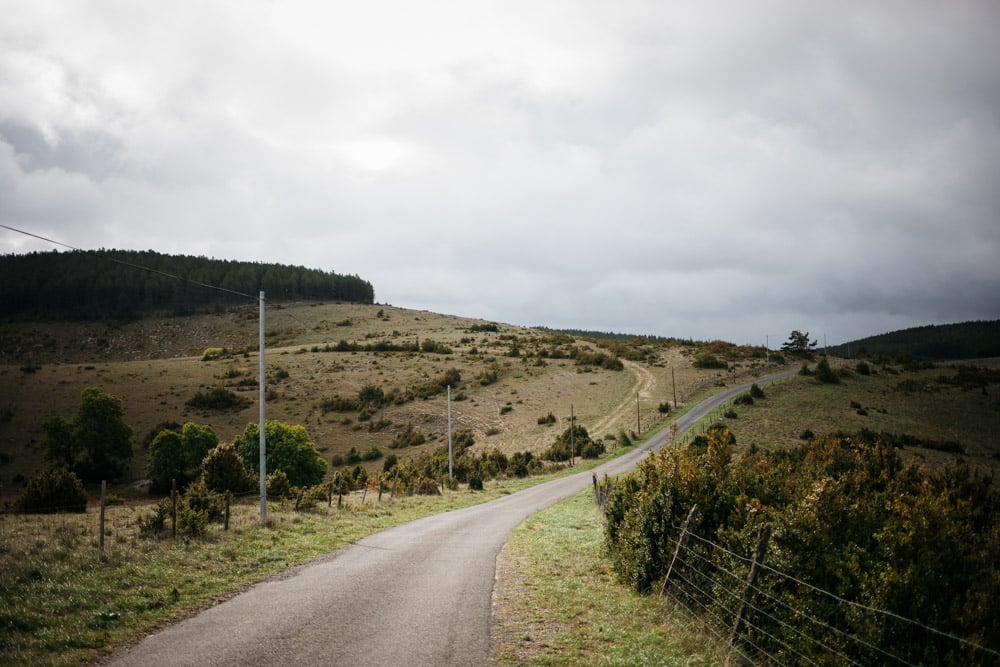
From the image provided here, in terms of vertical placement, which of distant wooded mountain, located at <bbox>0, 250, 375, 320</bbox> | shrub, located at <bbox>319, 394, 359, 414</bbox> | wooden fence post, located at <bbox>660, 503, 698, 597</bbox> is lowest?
shrub, located at <bbox>319, 394, 359, 414</bbox>

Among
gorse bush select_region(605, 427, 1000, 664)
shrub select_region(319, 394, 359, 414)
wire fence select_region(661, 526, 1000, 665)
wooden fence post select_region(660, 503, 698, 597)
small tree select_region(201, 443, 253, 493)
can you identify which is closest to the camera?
wire fence select_region(661, 526, 1000, 665)

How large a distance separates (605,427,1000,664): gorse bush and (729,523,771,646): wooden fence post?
0.30 m

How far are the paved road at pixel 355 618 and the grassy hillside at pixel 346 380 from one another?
140 ft

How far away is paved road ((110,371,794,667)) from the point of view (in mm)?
7887

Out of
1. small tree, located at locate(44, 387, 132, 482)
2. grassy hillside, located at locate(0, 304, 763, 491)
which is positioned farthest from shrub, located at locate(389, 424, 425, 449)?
small tree, located at locate(44, 387, 132, 482)

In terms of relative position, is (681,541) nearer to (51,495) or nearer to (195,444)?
(51,495)

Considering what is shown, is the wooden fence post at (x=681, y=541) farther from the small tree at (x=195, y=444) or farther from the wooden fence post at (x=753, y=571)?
the small tree at (x=195, y=444)

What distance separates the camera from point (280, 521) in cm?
2120

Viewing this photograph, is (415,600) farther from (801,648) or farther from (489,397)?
(489,397)

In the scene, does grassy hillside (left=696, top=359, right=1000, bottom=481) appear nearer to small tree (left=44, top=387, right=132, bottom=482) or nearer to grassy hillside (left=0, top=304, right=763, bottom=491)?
grassy hillside (left=0, top=304, right=763, bottom=491)

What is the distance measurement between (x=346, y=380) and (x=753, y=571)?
75190 millimetres

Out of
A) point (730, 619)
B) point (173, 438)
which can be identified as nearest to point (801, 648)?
point (730, 619)

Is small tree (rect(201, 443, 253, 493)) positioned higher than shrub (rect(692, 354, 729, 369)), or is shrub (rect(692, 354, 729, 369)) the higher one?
shrub (rect(692, 354, 729, 369))

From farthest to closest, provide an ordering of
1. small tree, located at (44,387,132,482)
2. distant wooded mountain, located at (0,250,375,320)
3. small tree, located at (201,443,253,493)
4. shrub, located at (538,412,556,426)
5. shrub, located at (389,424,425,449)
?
distant wooded mountain, located at (0,250,375,320)
shrub, located at (538,412,556,426)
shrub, located at (389,424,425,449)
small tree, located at (44,387,132,482)
small tree, located at (201,443,253,493)
